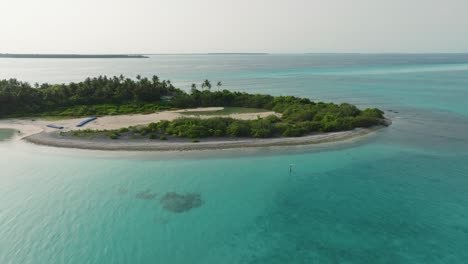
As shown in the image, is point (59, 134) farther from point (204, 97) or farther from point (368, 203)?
point (368, 203)

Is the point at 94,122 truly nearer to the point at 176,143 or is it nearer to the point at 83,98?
the point at 83,98

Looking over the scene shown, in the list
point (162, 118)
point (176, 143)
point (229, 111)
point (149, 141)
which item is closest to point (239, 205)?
point (176, 143)

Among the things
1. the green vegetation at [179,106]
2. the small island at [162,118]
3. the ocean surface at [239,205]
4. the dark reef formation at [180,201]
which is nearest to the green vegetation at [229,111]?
the green vegetation at [179,106]

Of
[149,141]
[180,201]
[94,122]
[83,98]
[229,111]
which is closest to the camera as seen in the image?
[180,201]

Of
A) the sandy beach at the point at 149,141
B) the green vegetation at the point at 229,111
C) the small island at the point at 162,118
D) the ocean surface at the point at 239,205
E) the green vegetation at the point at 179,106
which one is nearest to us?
the ocean surface at the point at 239,205

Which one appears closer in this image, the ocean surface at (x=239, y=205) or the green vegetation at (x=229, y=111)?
the ocean surface at (x=239, y=205)

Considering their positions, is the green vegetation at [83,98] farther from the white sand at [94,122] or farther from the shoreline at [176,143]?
the shoreline at [176,143]
